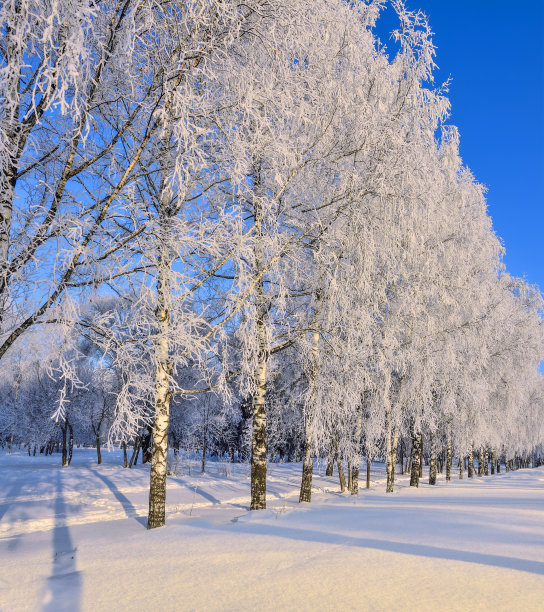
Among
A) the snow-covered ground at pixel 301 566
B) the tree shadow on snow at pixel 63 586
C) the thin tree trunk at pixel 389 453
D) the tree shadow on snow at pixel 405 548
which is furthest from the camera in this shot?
the thin tree trunk at pixel 389 453

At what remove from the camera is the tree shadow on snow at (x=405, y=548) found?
3.46 meters

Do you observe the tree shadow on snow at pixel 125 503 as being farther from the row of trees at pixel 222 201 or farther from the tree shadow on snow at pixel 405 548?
the tree shadow on snow at pixel 405 548

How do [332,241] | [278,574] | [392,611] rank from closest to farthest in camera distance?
1. [392,611]
2. [278,574]
3. [332,241]

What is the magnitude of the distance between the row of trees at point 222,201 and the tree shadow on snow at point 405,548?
1.85 m

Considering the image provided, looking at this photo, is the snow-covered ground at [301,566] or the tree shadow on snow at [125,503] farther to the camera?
the tree shadow on snow at [125,503]

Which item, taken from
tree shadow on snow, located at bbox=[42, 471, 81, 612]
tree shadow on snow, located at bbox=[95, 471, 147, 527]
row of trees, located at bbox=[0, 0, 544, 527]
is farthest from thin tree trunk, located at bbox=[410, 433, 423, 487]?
tree shadow on snow, located at bbox=[42, 471, 81, 612]

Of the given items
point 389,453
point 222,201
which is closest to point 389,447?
point 389,453

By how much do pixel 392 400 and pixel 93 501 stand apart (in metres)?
10.6

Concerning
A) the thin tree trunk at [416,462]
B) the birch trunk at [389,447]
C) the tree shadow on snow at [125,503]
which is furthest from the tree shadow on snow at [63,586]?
the thin tree trunk at [416,462]

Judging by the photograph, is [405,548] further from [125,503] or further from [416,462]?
[416,462]

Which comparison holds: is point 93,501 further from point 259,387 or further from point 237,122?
point 237,122

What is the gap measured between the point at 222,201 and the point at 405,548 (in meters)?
5.78

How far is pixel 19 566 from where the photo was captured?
181 inches

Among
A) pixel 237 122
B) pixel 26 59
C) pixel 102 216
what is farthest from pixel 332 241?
pixel 26 59
